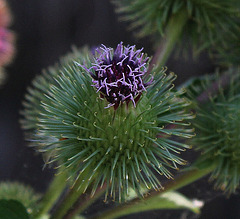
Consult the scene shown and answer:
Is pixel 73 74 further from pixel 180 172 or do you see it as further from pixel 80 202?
pixel 180 172

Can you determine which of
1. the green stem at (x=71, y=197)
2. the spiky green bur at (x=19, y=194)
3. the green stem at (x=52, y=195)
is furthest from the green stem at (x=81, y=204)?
the spiky green bur at (x=19, y=194)

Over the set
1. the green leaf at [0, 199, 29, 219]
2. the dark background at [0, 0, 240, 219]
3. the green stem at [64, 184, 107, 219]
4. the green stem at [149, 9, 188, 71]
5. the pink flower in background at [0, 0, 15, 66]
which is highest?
the dark background at [0, 0, 240, 219]

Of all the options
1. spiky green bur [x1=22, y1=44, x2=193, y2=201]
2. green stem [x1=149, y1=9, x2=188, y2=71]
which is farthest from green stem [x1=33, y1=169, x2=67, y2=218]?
green stem [x1=149, y1=9, x2=188, y2=71]

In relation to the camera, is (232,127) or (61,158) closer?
(61,158)

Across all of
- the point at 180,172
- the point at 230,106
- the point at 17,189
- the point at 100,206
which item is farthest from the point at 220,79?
the point at 17,189

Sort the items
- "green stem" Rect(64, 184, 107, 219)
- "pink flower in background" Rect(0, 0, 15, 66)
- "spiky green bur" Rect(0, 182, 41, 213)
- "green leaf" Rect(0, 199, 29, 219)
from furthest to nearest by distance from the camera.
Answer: "pink flower in background" Rect(0, 0, 15, 66), "spiky green bur" Rect(0, 182, 41, 213), "green stem" Rect(64, 184, 107, 219), "green leaf" Rect(0, 199, 29, 219)

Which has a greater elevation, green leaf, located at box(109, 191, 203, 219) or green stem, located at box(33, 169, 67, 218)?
green stem, located at box(33, 169, 67, 218)

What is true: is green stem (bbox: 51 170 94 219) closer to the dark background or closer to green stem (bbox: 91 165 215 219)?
green stem (bbox: 91 165 215 219)
